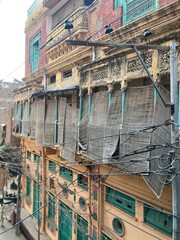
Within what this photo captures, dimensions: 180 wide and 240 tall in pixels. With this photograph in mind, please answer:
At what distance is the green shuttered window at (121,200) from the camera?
8.23m

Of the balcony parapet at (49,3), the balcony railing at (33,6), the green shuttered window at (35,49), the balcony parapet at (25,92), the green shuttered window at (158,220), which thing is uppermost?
the balcony railing at (33,6)

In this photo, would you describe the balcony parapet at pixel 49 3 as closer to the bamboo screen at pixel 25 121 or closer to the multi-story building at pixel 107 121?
the multi-story building at pixel 107 121

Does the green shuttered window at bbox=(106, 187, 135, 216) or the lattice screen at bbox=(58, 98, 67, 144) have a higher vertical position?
the lattice screen at bbox=(58, 98, 67, 144)

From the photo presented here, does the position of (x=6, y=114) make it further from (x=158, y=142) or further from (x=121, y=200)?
(x=158, y=142)

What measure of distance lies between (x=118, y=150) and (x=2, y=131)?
1921cm

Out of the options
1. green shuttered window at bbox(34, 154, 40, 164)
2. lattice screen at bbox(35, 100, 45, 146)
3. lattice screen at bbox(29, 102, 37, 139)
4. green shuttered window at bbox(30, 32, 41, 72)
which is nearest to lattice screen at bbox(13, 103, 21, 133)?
green shuttered window at bbox(34, 154, 40, 164)

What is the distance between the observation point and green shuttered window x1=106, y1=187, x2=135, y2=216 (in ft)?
27.0

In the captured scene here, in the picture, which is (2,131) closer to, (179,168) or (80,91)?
(80,91)

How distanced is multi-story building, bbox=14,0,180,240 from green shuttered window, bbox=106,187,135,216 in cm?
3

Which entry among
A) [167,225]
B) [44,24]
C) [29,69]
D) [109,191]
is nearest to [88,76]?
[109,191]

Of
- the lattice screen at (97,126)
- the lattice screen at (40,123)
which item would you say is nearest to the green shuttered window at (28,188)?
the lattice screen at (40,123)

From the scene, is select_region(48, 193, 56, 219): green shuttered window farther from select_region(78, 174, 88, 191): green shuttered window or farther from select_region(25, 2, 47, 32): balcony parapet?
select_region(25, 2, 47, 32): balcony parapet

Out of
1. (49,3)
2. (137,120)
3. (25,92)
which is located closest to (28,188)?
(25,92)

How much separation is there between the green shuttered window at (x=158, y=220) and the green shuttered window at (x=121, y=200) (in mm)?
565
